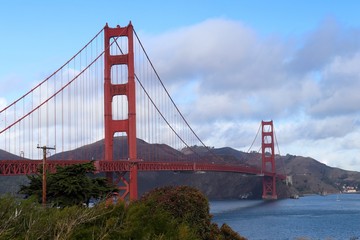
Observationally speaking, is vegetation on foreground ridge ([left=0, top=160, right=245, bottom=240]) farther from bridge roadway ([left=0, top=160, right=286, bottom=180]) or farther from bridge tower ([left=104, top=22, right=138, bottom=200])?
bridge tower ([left=104, top=22, right=138, bottom=200])

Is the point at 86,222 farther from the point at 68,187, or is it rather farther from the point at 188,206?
the point at 188,206

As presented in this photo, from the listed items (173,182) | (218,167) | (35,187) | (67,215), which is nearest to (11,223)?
(67,215)

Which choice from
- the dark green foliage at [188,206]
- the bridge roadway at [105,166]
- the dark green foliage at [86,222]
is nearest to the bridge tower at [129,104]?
the bridge roadway at [105,166]

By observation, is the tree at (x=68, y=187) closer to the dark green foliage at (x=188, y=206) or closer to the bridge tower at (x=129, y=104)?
the dark green foliage at (x=188, y=206)

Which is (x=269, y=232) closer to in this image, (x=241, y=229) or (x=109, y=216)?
(x=241, y=229)

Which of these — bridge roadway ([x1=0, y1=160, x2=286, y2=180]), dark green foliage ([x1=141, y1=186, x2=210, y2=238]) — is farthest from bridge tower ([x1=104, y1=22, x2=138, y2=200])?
dark green foliage ([x1=141, y1=186, x2=210, y2=238])

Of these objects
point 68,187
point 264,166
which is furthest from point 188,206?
point 264,166
